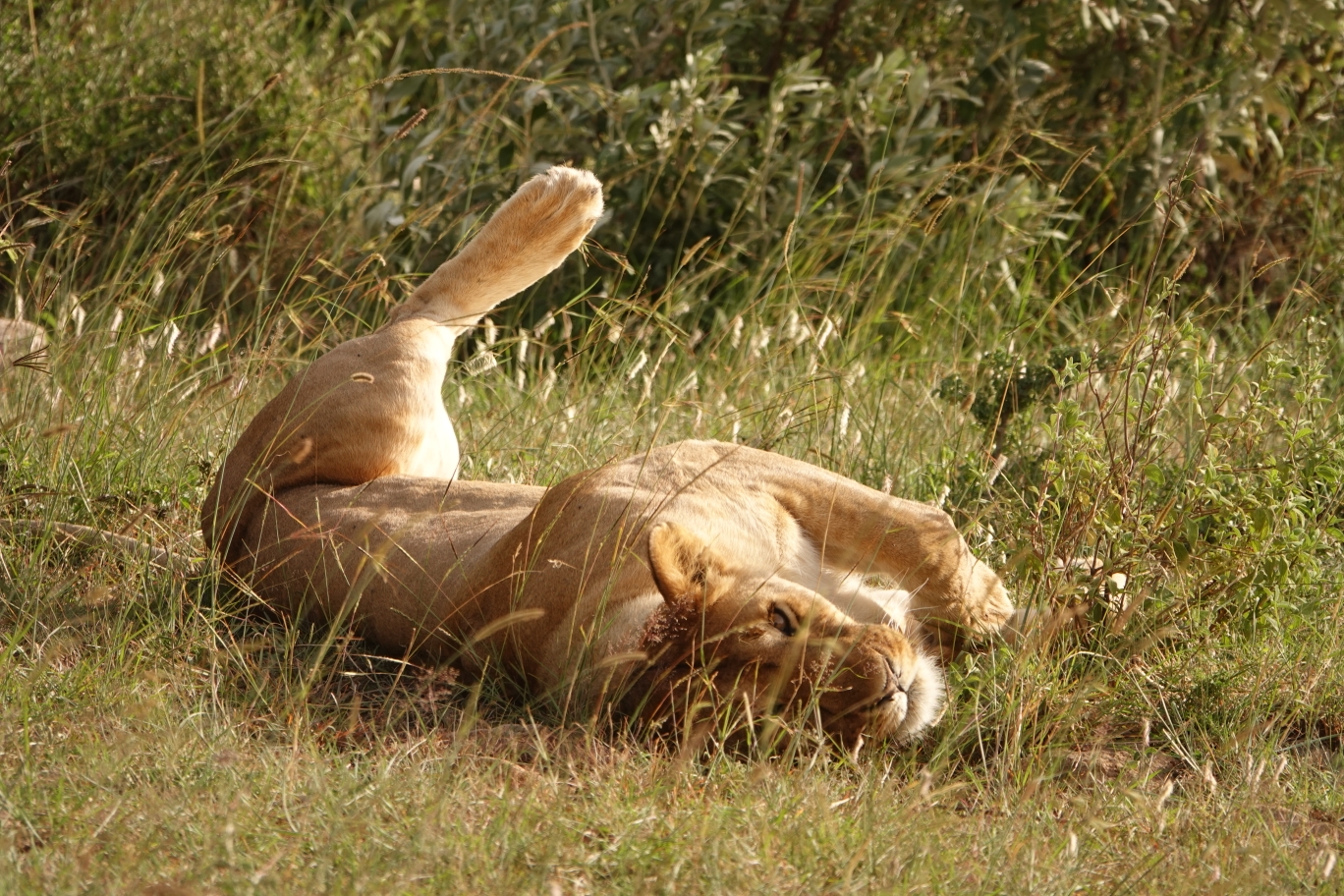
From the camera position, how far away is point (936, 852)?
93.0 inches

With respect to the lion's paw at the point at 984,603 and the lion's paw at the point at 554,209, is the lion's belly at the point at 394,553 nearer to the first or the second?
the lion's paw at the point at 554,209

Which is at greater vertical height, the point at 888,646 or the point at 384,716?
the point at 888,646

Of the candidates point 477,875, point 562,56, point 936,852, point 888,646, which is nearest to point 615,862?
point 477,875

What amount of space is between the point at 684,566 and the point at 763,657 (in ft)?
0.76

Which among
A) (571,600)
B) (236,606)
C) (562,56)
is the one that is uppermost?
(562,56)

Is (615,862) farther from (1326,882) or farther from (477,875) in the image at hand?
(1326,882)

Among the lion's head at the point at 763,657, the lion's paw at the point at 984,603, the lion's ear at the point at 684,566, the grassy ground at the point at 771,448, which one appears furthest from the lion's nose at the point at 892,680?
the lion's paw at the point at 984,603

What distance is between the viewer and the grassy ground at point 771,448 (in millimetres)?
2332

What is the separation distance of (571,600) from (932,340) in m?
2.86

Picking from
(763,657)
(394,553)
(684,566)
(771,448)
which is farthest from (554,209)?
(763,657)

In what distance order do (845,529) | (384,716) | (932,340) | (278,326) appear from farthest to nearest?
1. (932,340)
2. (278,326)
3. (845,529)
4. (384,716)

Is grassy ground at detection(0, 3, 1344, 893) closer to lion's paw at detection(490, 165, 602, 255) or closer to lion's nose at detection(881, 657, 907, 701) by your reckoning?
lion's nose at detection(881, 657, 907, 701)

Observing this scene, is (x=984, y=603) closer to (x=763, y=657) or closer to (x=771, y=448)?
(x=763, y=657)

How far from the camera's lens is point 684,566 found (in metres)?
2.78
